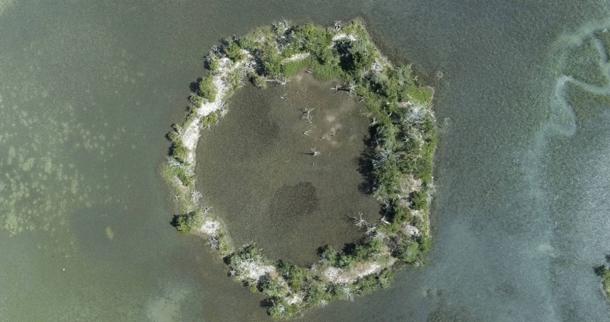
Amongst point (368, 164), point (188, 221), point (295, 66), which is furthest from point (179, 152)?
point (368, 164)

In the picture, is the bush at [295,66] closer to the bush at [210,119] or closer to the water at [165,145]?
the water at [165,145]

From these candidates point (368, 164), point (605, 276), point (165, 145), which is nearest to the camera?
point (605, 276)

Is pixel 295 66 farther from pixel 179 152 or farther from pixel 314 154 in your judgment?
pixel 179 152

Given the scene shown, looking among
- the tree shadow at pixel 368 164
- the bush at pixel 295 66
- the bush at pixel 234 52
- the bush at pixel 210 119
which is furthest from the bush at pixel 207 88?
the tree shadow at pixel 368 164

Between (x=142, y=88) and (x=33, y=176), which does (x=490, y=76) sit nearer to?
(x=142, y=88)

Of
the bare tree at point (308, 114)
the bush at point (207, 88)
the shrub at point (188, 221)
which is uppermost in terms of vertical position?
the bush at point (207, 88)

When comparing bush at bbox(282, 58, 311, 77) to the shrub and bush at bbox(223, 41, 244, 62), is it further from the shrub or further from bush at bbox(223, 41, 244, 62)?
the shrub

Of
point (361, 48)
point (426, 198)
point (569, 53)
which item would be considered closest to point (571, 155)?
point (569, 53)
